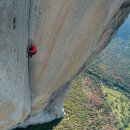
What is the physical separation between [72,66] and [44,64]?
5.59 ft

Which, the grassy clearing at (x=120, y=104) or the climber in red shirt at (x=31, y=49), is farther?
the grassy clearing at (x=120, y=104)

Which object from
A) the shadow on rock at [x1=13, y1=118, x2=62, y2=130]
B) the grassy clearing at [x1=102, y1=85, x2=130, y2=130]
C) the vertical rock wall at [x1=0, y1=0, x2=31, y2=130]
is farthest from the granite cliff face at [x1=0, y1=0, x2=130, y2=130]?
the grassy clearing at [x1=102, y1=85, x2=130, y2=130]

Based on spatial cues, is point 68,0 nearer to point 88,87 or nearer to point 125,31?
point 88,87

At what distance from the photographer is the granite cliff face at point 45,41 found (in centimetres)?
1639

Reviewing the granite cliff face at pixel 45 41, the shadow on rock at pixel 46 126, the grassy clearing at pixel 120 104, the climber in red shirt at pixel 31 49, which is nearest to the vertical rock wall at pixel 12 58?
the granite cliff face at pixel 45 41

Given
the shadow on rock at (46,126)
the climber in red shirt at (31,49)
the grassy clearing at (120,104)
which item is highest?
the climber in red shirt at (31,49)

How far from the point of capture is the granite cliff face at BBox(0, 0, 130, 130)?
645 inches

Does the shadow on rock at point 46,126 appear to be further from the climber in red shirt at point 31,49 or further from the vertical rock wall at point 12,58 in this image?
the climber in red shirt at point 31,49

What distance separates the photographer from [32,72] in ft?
67.4

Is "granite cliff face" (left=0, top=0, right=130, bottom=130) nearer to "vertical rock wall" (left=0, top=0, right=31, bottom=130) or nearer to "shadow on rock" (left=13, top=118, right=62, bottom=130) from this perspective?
"vertical rock wall" (left=0, top=0, right=31, bottom=130)

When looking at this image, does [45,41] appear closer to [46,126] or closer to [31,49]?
[31,49]

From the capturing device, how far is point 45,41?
62.4 ft

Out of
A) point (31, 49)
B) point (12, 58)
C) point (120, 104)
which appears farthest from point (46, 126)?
point (120, 104)

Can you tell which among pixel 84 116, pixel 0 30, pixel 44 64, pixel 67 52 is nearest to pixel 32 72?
pixel 44 64
